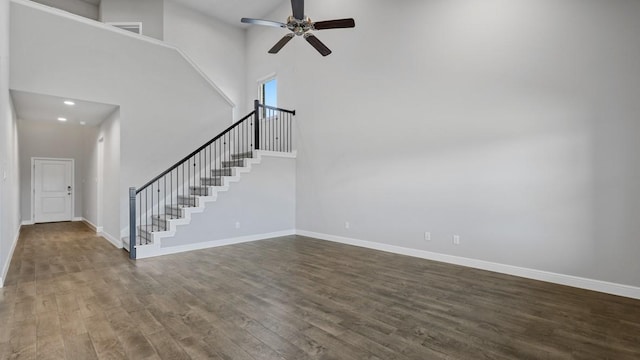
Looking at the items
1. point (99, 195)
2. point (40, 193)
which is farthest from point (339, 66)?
point (40, 193)

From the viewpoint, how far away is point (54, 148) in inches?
376

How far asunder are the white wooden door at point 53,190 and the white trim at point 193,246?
688cm

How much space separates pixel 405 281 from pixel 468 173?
6.15ft

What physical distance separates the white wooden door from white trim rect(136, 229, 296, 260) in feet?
22.6

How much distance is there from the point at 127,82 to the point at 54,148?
586 centimetres

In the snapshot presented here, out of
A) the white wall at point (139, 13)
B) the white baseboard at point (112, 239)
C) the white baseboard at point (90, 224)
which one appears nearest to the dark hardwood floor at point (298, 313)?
the white baseboard at point (112, 239)

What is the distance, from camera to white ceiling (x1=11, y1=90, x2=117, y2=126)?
5.20 metres

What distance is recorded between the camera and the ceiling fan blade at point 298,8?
149 inches

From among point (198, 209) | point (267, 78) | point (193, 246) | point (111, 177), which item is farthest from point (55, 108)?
point (267, 78)

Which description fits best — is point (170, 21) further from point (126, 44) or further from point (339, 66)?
point (339, 66)

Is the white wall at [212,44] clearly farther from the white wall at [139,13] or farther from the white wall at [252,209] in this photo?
the white wall at [252,209]

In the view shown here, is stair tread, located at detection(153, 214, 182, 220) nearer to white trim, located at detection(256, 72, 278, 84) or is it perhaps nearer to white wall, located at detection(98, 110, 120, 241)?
white wall, located at detection(98, 110, 120, 241)

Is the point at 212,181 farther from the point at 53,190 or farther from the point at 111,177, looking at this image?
the point at 53,190

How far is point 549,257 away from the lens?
154 inches
